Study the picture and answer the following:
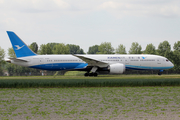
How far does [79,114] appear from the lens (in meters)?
10.1

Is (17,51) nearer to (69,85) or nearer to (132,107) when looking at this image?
(69,85)

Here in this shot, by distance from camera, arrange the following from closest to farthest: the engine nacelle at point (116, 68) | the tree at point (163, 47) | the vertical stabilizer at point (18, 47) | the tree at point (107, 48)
Answer: the engine nacelle at point (116, 68), the vertical stabilizer at point (18, 47), the tree at point (163, 47), the tree at point (107, 48)

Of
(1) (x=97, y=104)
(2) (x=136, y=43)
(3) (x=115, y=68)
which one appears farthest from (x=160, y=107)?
(2) (x=136, y=43)

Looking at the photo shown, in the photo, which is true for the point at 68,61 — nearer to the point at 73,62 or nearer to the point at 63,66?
Result: the point at 73,62

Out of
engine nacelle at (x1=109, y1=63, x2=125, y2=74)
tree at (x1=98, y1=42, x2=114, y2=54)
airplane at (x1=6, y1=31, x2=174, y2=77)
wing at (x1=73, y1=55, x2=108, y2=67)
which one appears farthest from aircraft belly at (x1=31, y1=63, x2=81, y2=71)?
tree at (x1=98, y1=42, x2=114, y2=54)

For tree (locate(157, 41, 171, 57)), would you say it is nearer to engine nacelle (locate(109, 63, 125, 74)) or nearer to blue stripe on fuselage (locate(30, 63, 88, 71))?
engine nacelle (locate(109, 63, 125, 74))

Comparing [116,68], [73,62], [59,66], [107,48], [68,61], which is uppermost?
[107,48]

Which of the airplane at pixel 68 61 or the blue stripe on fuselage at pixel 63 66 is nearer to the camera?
the airplane at pixel 68 61

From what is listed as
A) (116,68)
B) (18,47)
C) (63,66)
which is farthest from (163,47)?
(18,47)

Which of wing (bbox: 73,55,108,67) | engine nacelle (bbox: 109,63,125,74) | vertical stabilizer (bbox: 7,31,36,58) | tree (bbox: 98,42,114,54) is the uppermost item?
tree (bbox: 98,42,114,54)

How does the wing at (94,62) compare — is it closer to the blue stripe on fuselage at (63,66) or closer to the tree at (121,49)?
the blue stripe on fuselage at (63,66)

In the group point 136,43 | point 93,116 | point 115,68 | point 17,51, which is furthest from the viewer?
point 136,43

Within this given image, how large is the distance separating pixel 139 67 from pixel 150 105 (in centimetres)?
2408

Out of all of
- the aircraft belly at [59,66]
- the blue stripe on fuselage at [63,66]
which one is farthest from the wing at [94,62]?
the aircraft belly at [59,66]
